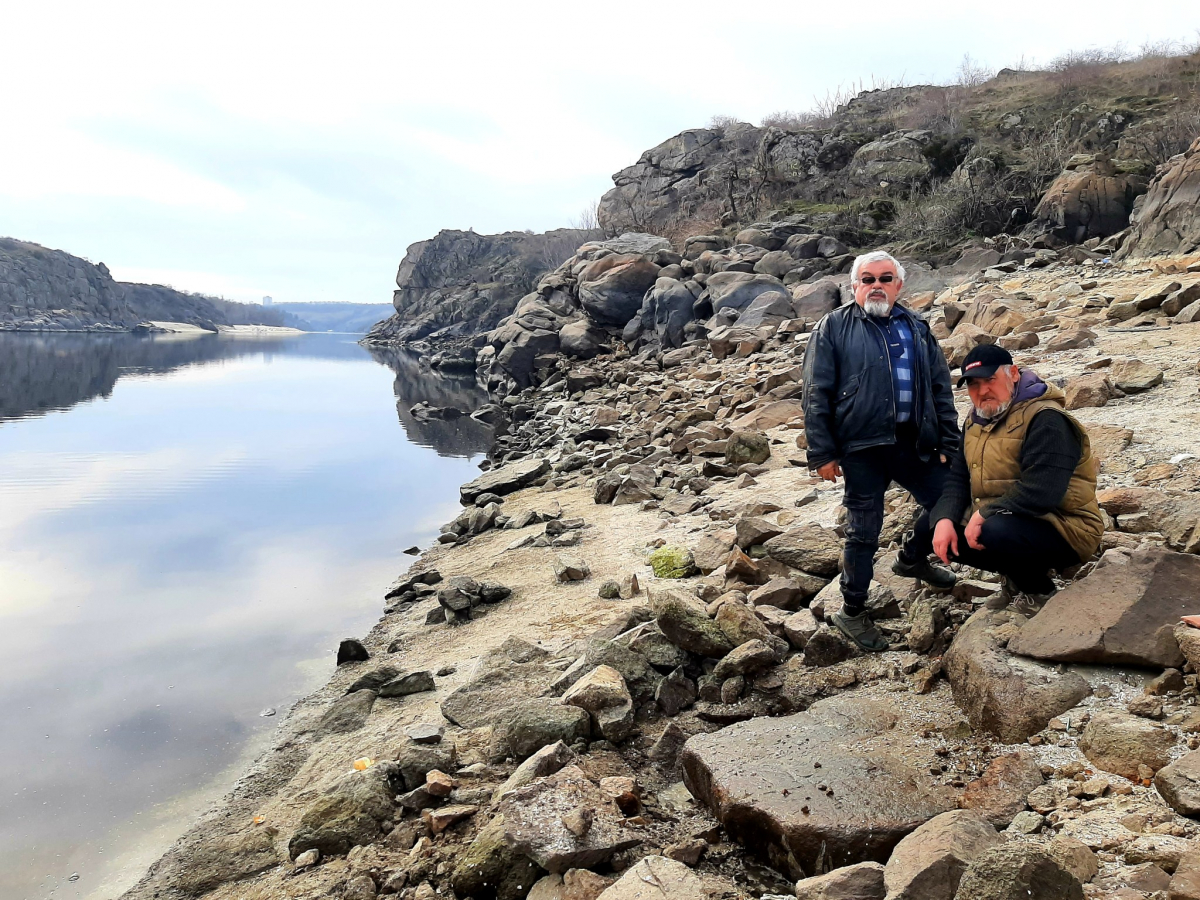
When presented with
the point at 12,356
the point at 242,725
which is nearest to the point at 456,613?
the point at 242,725

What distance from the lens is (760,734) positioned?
3424mm

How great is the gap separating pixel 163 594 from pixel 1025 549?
Result: 981cm

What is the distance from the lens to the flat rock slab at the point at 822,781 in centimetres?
271

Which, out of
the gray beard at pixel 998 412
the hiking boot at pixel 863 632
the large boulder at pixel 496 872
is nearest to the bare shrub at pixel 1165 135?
the gray beard at pixel 998 412

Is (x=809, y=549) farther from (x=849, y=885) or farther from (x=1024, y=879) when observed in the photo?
(x=1024, y=879)

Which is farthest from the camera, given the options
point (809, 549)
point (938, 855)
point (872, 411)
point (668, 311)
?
point (668, 311)

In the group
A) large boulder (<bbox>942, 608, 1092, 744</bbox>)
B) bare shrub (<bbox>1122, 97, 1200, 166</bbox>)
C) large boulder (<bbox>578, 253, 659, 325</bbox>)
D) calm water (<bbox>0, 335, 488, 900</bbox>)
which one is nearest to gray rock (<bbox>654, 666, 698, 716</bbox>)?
large boulder (<bbox>942, 608, 1092, 744</bbox>)

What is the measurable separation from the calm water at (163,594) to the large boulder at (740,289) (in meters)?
8.30

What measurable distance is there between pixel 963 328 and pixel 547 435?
977cm

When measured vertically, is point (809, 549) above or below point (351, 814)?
above

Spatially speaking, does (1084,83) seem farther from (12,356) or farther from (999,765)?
(12,356)

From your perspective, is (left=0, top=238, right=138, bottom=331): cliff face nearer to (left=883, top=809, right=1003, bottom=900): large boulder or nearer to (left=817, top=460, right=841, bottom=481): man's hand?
(left=817, top=460, right=841, bottom=481): man's hand

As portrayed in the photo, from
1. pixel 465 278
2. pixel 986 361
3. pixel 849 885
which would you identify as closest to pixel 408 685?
pixel 849 885

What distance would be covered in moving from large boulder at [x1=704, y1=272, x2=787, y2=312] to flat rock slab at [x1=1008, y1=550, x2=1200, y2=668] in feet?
63.5
